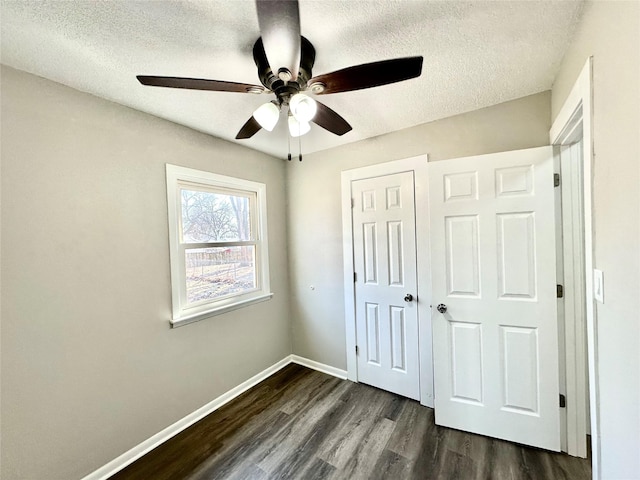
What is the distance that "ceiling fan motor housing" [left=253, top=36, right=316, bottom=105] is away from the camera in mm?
1113

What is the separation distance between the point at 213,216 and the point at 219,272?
1.72 ft

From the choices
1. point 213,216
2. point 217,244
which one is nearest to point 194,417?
point 217,244

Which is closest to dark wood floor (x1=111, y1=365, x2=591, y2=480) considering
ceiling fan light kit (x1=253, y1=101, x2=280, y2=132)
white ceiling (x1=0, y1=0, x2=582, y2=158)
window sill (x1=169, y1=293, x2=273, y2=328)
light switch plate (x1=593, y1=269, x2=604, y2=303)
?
window sill (x1=169, y1=293, x2=273, y2=328)

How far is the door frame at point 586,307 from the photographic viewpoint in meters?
0.97

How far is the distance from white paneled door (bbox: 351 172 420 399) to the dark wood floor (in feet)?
0.89

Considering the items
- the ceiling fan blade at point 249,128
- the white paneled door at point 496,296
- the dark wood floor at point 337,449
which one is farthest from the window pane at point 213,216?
the white paneled door at point 496,296

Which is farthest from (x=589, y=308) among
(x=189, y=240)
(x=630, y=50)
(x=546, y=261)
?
(x=189, y=240)

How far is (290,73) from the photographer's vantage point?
94 cm

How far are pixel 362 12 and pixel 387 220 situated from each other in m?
1.49

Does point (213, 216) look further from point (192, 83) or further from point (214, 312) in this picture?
point (192, 83)

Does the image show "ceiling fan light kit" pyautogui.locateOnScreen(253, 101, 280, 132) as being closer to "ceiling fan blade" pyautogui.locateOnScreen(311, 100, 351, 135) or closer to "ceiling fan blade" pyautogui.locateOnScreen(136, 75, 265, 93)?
"ceiling fan blade" pyautogui.locateOnScreen(136, 75, 265, 93)

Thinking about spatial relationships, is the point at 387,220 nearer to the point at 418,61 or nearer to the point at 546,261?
the point at 546,261

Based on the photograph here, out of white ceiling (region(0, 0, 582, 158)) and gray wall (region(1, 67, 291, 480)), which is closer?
white ceiling (region(0, 0, 582, 158))

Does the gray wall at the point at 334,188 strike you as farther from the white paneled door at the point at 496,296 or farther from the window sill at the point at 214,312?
the window sill at the point at 214,312
